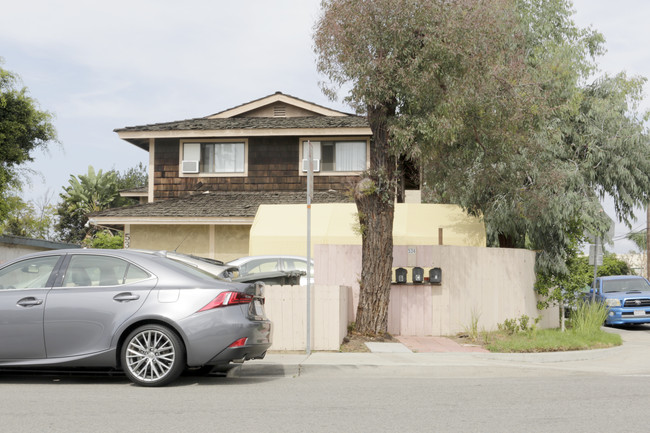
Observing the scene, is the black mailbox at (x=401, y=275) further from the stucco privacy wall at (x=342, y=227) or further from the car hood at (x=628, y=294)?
the car hood at (x=628, y=294)

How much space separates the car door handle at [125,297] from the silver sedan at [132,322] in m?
0.01

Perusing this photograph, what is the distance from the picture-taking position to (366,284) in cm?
1330

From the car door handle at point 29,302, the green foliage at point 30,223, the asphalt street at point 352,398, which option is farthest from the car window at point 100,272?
the green foliage at point 30,223

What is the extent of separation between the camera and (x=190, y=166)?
25094 millimetres

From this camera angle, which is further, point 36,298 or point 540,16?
point 540,16

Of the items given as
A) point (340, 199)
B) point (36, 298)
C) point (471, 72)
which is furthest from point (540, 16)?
point (36, 298)

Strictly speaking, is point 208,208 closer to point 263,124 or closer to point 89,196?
point 263,124

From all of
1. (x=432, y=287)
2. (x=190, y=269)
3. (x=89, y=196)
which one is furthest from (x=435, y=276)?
(x=89, y=196)

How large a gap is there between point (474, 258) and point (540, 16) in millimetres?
11751

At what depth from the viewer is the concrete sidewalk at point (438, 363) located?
32.9ft

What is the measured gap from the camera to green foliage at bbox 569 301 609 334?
14.8 metres

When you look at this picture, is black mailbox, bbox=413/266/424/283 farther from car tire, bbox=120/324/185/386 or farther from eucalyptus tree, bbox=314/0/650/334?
car tire, bbox=120/324/185/386

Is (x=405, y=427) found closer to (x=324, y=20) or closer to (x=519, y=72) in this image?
(x=324, y=20)

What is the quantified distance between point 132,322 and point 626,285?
1906cm
